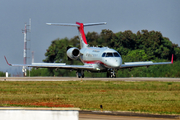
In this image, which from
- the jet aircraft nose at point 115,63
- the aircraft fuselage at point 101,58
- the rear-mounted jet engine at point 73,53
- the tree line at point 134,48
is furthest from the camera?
the tree line at point 134,48

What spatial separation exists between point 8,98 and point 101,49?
28175 mm

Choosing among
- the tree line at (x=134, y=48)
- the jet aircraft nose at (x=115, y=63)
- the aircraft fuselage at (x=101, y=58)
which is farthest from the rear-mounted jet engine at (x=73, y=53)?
the jet aircraft nose at (x=115, y=63)

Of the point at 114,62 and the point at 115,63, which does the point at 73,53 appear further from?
the point at 115,63

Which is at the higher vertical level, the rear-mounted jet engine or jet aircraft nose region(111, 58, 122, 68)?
the rear-mounted jet engine

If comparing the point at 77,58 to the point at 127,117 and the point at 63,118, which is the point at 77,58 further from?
the point at 63,118

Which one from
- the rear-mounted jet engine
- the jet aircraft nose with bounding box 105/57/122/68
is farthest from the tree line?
the jet aircraft nose with bounding box 105/57/122/68

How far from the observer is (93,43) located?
58688mm

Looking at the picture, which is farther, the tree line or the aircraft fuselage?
the tree line

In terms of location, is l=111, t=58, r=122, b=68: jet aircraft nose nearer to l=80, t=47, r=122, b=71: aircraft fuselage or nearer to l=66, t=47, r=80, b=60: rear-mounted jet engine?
l=80, t=47, r=122, b=71: aircraft fuselage

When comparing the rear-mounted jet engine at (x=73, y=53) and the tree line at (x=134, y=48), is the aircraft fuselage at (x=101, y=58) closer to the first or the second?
the rear-mounted jet engine at (x=73, y=53)

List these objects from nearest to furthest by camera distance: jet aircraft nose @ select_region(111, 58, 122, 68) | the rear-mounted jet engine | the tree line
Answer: jet aircraft nose @ select_region(111, 58, 122, 68) → the rear-mounted jet engine → the tree line

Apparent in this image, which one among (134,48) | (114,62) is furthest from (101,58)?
(134,48)

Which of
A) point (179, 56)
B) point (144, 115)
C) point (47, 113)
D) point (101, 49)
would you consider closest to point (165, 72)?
point (101, 49)

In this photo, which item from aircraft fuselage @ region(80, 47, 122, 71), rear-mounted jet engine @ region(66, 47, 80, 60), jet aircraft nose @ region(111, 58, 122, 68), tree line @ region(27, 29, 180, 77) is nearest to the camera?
jet aircraft nose @ region(111, 58, 122, 68)
